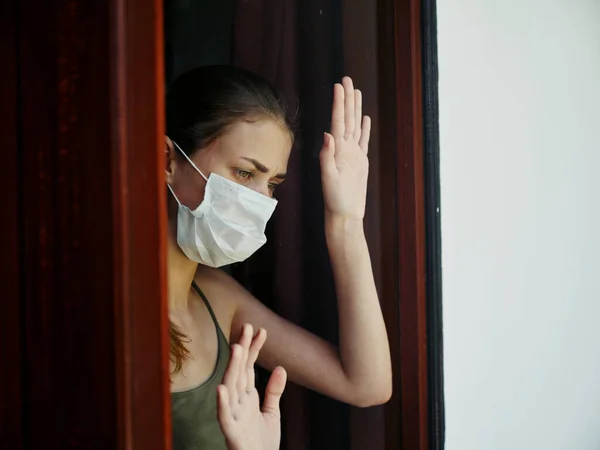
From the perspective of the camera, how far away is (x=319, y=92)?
1003 mm

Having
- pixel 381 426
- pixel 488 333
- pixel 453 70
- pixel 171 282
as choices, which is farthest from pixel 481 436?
pixel 171 282

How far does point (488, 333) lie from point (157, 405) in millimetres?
1077

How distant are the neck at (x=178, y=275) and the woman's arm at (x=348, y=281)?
0.24 meters

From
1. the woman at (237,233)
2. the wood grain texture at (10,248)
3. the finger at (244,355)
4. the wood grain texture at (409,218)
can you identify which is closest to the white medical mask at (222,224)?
the woman at (237,233)

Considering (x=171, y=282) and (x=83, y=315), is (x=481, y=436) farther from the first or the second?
(x=83, y=315)

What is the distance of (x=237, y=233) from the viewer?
33.9 inches

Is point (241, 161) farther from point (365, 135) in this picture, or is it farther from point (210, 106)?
point (365, 135)

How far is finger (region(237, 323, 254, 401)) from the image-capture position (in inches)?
32.8

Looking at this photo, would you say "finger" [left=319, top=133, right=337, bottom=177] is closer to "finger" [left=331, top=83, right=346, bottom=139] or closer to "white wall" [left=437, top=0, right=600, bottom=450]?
"finger" [left=331, top=83, right=346, bottom=139]

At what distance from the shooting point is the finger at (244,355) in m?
0.83

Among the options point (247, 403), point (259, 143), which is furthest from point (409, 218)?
point (247, 403)

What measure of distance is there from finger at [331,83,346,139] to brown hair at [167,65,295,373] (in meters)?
0.12

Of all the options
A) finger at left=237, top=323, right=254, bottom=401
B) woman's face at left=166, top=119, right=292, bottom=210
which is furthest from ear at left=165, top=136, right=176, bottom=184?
finger at left=237, top=323, right=254, bottom=401

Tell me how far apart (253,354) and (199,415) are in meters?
0.12
